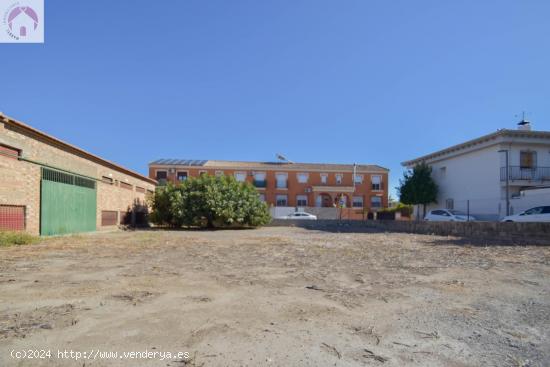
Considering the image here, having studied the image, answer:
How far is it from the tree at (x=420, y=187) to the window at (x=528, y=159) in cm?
793

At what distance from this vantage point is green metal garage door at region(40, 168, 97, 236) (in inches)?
575

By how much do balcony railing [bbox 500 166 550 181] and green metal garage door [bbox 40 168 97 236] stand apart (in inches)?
1115

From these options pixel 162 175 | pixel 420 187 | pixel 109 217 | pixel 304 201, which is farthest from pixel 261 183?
pixel 109 217

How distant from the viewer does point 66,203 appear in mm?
16391

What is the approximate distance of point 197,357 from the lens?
285cm

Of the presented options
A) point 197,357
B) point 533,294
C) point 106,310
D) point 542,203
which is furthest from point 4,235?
point 542,203

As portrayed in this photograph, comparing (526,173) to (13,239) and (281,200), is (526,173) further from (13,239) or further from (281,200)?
(13,239)

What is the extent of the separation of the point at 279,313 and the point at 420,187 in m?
32.0

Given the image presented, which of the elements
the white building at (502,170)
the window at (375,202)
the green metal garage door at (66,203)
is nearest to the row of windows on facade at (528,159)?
the white building at (502,170)

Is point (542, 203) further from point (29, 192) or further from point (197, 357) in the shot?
point (29, 192)

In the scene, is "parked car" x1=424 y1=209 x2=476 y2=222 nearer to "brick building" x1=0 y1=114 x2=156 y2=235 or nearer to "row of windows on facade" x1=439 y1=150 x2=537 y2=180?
"row of windows on facade" x1=439 y1=150 x2=537 y2=180

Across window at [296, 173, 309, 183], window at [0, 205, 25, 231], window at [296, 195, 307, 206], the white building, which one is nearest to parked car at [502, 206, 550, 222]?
the white building

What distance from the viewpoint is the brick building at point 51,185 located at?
12430 mm

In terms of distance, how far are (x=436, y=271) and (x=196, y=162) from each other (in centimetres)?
4422
